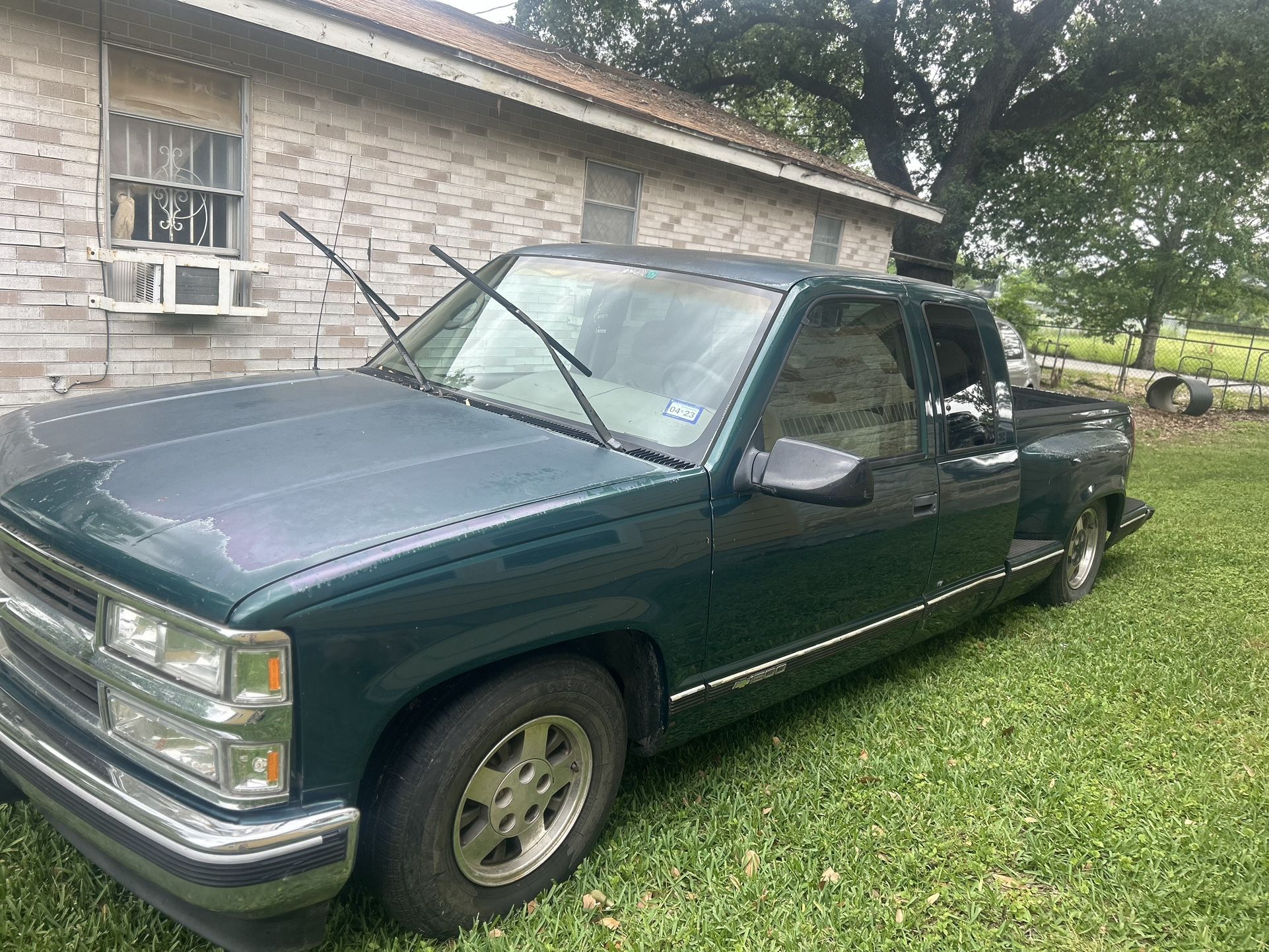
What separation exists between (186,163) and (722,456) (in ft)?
17.0

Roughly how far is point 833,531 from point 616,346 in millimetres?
983

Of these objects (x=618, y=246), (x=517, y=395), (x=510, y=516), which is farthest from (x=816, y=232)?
(x=510, y=516)

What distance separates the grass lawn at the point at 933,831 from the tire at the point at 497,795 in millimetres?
117

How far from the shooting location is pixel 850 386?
3439 mm

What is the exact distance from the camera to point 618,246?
3957mm

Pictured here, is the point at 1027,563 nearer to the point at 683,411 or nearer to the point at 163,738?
the point at 683,411

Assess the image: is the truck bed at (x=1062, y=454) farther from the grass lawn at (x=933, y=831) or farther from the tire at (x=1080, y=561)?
the grass lawn at (x=933, y=831)

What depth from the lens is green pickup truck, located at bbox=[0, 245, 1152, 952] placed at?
207 cm

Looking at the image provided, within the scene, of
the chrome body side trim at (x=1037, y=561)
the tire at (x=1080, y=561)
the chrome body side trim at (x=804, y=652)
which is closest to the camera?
the chrome body side trim at (x=804, y=652)

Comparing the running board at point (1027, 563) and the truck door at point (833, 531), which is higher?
the truck door at point (833, 531)

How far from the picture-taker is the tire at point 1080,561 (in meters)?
5.51

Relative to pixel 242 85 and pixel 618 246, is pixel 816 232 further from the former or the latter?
pixel 618 246

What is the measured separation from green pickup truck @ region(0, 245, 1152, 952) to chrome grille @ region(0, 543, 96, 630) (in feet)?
0.04

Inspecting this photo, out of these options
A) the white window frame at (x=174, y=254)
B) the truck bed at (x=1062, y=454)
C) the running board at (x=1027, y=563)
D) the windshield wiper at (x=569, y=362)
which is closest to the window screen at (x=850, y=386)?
the windshield wiper at (x=569, y=362)
